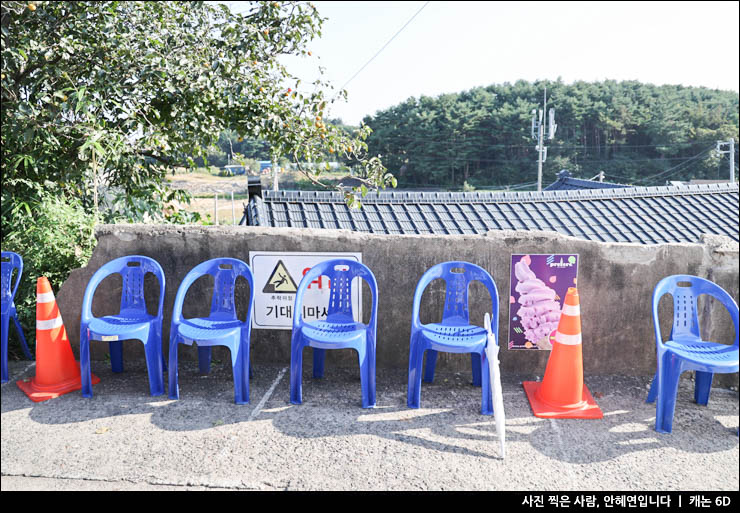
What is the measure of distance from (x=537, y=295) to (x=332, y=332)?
1.82 m

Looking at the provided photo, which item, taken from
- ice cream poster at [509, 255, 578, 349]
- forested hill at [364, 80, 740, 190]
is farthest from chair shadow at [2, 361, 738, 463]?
forested hill at [364, 80, 740, 190]

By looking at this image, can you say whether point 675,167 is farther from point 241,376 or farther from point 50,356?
point 50,356

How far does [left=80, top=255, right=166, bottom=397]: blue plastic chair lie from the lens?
13.4 feet

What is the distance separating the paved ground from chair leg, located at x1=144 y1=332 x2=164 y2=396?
4.7 inches

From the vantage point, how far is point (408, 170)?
70875 mm

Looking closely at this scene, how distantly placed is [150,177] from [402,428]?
478 centimetres

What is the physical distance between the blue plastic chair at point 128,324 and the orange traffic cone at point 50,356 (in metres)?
0.22

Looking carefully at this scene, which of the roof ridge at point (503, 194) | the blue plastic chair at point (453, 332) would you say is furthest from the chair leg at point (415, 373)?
the roof ridge at point (503, 194)

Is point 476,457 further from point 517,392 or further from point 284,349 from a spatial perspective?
point 284,349

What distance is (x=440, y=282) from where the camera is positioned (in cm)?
476

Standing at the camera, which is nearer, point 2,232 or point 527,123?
point 2,232

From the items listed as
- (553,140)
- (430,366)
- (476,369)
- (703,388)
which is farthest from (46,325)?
(553,140)

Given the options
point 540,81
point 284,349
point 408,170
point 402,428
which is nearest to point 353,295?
point 284,349

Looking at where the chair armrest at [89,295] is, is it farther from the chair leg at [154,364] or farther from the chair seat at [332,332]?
the chair seat at [332,332]
